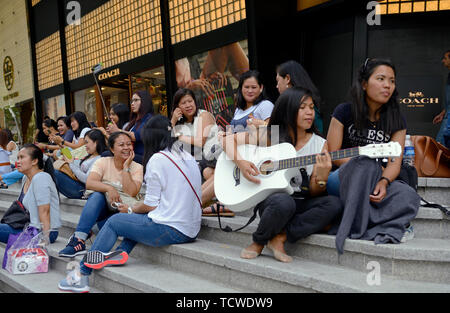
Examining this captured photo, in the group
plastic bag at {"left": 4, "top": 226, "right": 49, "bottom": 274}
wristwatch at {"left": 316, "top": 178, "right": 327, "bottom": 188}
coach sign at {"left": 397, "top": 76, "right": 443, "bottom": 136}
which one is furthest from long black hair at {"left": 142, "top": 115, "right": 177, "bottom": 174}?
coach sign at {"left": 397, "top": 76, "right": 443, "bottom": 136}

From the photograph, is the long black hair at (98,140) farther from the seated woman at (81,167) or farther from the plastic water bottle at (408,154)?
the plastic water bottle at (408,154)

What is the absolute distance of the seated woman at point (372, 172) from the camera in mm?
2545

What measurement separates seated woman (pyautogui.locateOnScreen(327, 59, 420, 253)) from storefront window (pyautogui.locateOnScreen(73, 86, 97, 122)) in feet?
25.3

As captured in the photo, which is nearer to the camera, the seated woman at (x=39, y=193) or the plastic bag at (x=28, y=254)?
the plastic bag at (x=28, y=254)

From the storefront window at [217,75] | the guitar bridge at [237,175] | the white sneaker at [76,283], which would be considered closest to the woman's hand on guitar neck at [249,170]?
the guitar bridge at [237,175]

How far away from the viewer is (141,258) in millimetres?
3643

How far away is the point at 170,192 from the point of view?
3.21 metres

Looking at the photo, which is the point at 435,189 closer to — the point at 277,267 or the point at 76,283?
the point at 277,267

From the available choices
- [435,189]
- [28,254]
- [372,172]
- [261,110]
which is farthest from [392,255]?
[28,254]

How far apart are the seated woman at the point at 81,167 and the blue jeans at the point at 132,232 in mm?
1950

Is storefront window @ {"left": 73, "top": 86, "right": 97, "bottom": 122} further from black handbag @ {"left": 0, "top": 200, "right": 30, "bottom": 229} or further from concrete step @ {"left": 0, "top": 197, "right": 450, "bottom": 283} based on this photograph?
concrete step @ {"left": 0, "top": 197, "right": 450, "bottom": 283}

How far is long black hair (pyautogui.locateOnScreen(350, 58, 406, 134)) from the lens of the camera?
2748mm
